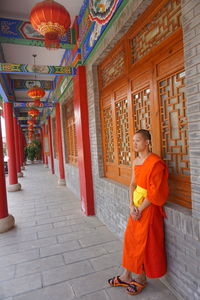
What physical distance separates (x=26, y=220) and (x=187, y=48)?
4.38 metres

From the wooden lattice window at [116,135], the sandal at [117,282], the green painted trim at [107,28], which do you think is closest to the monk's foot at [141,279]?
the sandal at [117,282]

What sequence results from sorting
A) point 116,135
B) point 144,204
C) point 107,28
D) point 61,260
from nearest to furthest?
point 144,204 < point 61,260 < point 107,28 < point 116,135

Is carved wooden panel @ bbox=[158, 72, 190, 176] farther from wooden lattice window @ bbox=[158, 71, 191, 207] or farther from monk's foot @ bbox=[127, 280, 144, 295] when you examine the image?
monk's foot @ bbox=[127, 280, 144, 295]

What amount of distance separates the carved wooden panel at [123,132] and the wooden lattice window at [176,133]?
0.90 metres

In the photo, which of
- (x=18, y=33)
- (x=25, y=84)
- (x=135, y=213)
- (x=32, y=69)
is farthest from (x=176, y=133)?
(x=25, y=84)

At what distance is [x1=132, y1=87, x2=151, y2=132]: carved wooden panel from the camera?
8.55 ft

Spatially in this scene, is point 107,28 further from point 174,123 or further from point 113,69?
point 174,123

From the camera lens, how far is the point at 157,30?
234 cm

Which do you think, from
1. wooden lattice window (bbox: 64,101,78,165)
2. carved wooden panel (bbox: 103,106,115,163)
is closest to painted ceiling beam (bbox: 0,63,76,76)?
carved wooden panel (bbox: 103,106,115,163)

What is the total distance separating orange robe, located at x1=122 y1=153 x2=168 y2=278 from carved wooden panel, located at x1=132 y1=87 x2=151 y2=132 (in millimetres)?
691

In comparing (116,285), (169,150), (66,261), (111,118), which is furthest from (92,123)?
(116,285)

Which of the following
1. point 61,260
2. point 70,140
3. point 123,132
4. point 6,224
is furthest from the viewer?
point 70,140

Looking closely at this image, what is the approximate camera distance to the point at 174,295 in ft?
6.81

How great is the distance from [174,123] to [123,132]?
124 cm
